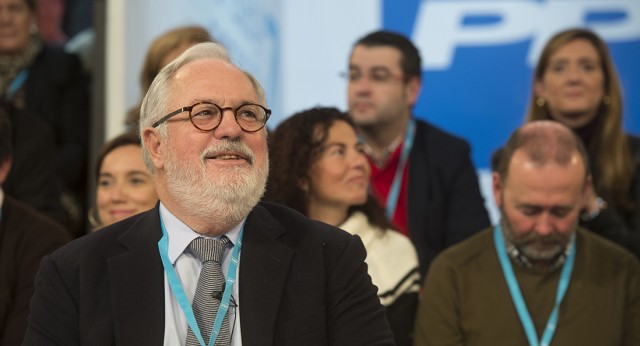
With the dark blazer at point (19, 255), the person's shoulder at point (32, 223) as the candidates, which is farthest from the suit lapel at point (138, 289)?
the person's shoulder at point (32, 223)

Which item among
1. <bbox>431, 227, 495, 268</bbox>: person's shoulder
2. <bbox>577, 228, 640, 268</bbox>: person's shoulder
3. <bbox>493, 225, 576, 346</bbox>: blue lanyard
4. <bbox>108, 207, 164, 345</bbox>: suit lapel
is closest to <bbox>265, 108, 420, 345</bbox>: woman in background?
<bbox>431, 227, 495, 268</bbox>: person's shoulder

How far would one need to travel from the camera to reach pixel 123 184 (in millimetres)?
4270

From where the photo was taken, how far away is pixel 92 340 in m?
2.63

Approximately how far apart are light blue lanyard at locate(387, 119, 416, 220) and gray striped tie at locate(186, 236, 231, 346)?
206cm

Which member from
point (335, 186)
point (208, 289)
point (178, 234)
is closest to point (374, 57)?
point (335, 186)

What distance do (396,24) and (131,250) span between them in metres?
3.68

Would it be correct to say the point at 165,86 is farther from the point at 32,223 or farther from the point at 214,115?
the point at 32,223

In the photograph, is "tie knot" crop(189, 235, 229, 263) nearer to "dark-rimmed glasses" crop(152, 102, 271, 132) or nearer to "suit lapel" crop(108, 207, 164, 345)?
"suit lapel" crop(108, 207, 164, 345)

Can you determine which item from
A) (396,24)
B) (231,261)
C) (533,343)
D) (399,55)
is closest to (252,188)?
(231,261)

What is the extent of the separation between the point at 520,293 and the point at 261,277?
148 cm

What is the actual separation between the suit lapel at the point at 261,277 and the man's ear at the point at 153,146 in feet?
0.93

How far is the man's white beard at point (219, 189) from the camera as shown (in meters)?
2.76

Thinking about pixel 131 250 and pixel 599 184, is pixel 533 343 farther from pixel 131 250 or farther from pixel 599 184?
pixel 131 250

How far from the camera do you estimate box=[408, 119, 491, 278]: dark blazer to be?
477cm
